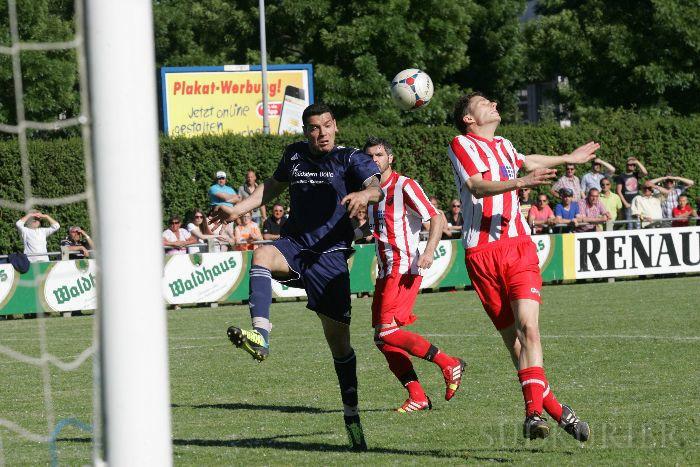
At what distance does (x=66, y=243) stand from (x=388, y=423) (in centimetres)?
1373

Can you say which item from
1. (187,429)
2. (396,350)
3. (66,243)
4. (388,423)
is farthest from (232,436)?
(66,243)

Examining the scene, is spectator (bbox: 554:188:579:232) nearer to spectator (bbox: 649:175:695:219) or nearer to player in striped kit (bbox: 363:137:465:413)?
spectator (bbox: 649:175:695:219)

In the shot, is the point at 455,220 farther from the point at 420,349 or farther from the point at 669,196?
the point at 420,349

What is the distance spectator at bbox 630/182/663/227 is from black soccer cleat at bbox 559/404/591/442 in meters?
16.8

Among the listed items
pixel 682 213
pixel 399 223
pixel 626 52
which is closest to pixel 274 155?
pixel 682 213

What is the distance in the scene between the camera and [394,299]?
29.7 feet

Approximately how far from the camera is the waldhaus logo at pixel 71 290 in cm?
1861

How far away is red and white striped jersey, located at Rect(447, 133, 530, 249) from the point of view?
23.0 feet

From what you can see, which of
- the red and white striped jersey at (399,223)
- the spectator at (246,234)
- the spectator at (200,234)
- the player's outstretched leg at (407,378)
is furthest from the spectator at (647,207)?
the player's outstretched leg at (407,378)

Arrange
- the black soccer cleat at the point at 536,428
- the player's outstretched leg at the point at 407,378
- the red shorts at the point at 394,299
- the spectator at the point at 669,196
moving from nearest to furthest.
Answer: the black soccer cleat at the point at 536,428, the player's outstretched leg at the point at 407,378, the red shorts at the point at 394,299, the spectator at the point at 669,196

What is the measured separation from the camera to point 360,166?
23.8 feet

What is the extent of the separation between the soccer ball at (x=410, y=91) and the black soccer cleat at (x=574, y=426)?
4089 mm

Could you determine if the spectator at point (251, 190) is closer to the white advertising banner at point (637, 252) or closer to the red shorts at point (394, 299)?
the white advertising banner at point (637, 252)

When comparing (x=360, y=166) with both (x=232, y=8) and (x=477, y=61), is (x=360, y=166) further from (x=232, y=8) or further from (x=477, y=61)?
(x=477, y=61)
